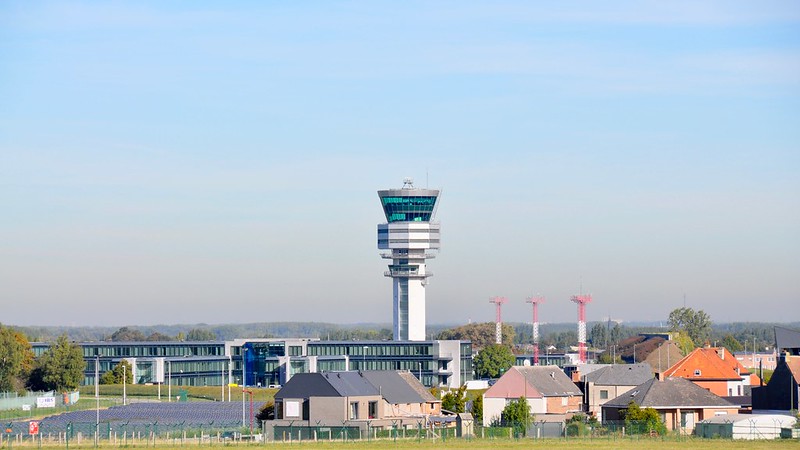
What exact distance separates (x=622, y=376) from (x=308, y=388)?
40.3 m

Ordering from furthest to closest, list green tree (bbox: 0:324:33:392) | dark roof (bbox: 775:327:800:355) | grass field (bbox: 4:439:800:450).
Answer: green tree (bbox: 0:324:33:392) → dark roof (bbox: 775:327:800:355) → grass field (bbox: 4:439:800:450)

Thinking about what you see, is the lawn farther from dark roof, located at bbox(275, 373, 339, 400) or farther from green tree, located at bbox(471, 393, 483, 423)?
dark roof, located at bbox(275, 373, 339, 400)

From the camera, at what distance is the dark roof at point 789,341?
141 metres

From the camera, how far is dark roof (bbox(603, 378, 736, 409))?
113188 millimetres

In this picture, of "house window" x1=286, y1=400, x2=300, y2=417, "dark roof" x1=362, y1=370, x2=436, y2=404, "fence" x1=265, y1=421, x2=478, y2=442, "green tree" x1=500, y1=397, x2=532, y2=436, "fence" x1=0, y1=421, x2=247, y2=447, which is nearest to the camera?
"fence" x1=0, y1=421, x2=247, y2=447

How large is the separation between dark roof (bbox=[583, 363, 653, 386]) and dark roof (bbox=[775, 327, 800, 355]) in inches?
620

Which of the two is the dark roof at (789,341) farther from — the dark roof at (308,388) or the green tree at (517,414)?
the dark roof at (308,388)

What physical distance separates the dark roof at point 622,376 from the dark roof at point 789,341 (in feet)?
51.6

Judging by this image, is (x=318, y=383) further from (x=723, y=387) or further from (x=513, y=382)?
(x=723, y=387)

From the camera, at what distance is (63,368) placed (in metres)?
183

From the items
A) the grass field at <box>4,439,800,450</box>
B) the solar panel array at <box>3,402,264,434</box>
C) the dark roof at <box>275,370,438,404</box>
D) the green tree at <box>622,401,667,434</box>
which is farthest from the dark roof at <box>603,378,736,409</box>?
the solar panel array at <box>3,402,264,434</box>

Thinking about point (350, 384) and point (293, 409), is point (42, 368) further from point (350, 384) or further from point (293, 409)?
point (293, 409)

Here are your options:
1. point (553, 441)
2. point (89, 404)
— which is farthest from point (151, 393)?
point (553, 441)

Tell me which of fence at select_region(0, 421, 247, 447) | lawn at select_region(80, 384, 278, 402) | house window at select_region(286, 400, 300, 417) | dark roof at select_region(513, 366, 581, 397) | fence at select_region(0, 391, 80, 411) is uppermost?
dark roof at select_region(513, 366, 581, 397)
